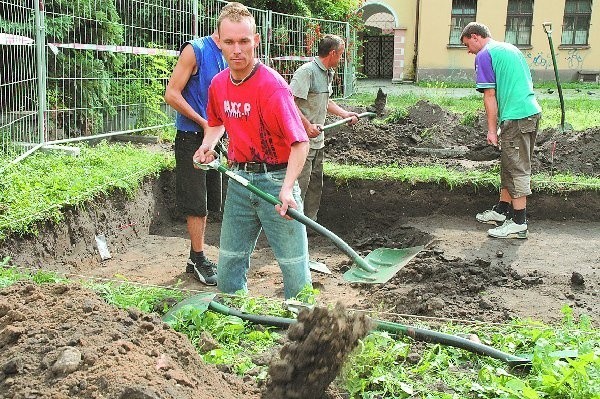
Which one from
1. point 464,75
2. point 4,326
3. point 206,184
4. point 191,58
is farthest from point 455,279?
point 464,75

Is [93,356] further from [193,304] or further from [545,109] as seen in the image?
[545,109]

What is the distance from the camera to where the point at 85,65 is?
9.56m

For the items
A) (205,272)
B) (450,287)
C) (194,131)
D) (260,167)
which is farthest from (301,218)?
(450,287)

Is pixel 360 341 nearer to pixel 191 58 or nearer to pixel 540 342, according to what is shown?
pixel 540 342

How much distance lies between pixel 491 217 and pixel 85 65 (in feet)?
19.7

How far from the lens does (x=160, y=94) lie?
11.0 meters

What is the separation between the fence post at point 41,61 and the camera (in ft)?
26.2

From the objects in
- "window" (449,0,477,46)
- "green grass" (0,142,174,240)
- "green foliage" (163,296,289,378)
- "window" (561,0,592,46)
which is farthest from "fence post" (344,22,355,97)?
"green foliage" (163,296,289,378)

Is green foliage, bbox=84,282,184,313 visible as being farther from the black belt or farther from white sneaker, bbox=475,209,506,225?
white sneaker, bbox=475,209,506,225

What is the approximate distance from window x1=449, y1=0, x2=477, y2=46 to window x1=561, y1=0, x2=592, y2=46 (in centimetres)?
391

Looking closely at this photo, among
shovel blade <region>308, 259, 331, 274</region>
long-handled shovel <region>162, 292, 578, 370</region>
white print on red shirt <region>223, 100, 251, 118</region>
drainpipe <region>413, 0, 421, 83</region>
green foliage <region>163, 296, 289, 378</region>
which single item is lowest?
shovel blade <region>308, 259, 331, 274</region>

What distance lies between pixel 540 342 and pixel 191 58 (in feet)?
11.1

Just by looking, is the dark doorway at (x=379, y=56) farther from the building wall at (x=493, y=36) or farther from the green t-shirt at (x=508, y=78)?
the green t-shirt at (x=508, y=78)

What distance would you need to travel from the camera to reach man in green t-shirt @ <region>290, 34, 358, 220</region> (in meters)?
6.45
